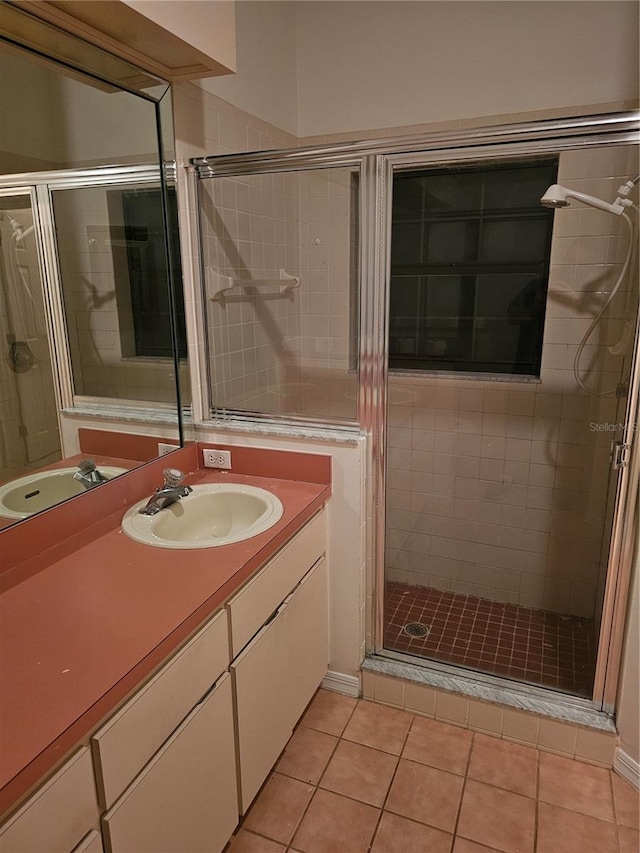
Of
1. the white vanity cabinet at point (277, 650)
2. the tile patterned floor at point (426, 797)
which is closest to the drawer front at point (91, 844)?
the white vanity cabinet at point (277, 650)

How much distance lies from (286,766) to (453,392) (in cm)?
166

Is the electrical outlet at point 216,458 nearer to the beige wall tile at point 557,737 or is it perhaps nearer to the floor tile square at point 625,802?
the beige wall tile at point 557,737

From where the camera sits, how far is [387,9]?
2432mm

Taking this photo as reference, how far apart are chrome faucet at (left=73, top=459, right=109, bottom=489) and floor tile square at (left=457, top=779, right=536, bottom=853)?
1.49m

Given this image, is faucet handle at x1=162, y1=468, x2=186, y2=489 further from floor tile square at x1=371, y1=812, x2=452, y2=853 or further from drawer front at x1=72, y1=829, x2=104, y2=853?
floor tile square at x1=371, y1=812, x2=452, y2=853

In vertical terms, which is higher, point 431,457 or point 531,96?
point 531,96

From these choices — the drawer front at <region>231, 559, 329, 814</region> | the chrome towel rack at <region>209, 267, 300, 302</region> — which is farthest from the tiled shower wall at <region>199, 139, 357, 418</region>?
the drawer front at <region>231, 559, 329, 814</region>

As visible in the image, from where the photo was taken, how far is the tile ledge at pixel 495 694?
6.22ft

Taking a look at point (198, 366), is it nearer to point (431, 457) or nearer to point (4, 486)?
point (4, 486)

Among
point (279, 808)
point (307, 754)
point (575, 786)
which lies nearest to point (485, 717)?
point (575, 786)

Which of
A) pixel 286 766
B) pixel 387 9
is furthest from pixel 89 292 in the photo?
pixel 387 9

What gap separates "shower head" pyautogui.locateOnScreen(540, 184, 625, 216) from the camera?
78.5 inches

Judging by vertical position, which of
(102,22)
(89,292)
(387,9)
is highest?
(387,9)

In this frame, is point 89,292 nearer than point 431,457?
Yes
